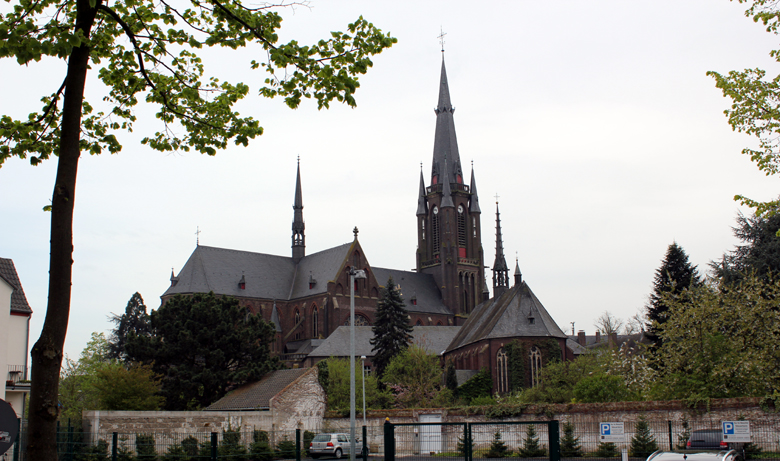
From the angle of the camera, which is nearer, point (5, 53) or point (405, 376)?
point (5, 53)

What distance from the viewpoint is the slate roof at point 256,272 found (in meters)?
83.6

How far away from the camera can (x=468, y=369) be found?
215 feet

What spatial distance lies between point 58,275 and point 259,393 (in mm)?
31746

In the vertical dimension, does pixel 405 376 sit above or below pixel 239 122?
below

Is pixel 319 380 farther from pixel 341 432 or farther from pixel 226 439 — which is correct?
pixel 226 439

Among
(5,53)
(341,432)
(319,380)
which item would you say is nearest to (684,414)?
(341,432)

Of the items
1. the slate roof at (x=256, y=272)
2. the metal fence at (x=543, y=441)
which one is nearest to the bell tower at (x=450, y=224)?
the slate roof at (x=256, y=272)

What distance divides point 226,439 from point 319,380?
18192 mm

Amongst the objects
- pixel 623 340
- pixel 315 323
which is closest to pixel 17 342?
pixel 315 323

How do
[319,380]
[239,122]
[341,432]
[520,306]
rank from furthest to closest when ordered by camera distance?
[520,306]
[319,380]
[341,432]
[239,122]

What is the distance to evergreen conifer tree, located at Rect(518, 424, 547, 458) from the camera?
1845cm

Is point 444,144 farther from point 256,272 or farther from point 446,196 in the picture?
point 256,272

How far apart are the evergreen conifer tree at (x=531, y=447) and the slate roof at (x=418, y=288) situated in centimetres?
7762

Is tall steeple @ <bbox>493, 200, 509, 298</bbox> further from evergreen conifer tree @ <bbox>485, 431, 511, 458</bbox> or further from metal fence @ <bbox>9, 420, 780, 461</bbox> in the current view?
evergreen conifer tree @ <bbox>485, 431, 511, 458</bbox>
